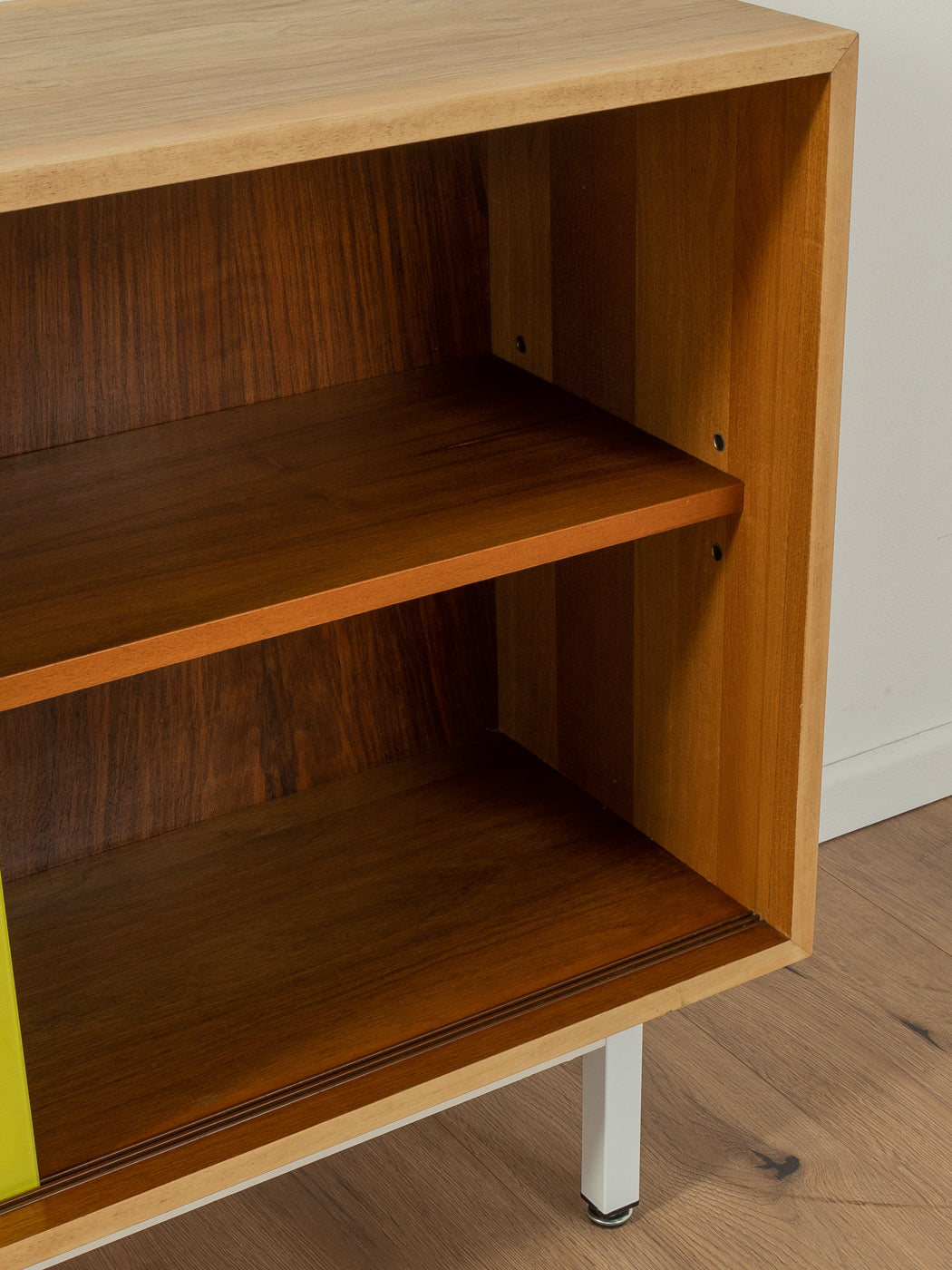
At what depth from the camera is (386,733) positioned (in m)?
1.46

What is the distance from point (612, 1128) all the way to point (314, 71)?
0.89 meters

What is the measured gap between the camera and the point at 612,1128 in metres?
1.33

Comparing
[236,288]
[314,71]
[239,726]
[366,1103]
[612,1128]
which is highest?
[314,71]

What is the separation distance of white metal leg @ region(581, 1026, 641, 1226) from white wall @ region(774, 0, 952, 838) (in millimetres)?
659

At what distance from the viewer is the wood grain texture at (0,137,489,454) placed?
3.87 ft

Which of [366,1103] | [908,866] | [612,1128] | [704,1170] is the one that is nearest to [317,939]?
[366,1103]

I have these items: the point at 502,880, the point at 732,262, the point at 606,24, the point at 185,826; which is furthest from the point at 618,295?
the point at 185,826

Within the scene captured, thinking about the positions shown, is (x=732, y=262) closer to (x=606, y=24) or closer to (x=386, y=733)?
(x=606, y=24)

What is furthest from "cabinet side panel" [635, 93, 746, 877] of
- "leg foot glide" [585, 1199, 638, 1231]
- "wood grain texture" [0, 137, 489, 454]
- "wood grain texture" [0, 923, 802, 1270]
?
"leg foot glide" [585, 1199, 638, 1231]

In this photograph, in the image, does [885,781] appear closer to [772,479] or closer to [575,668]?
[575,668]

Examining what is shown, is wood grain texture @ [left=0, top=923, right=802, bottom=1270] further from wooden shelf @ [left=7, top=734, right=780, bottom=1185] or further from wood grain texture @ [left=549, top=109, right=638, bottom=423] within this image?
wood grain texture @ [left=549, top=109, right=638, bottom=423]

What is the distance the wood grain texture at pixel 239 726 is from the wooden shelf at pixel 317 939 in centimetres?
3

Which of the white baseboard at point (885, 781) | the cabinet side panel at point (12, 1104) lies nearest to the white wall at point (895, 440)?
the white baseboard at point (885, 781)

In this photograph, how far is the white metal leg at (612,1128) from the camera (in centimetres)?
129
